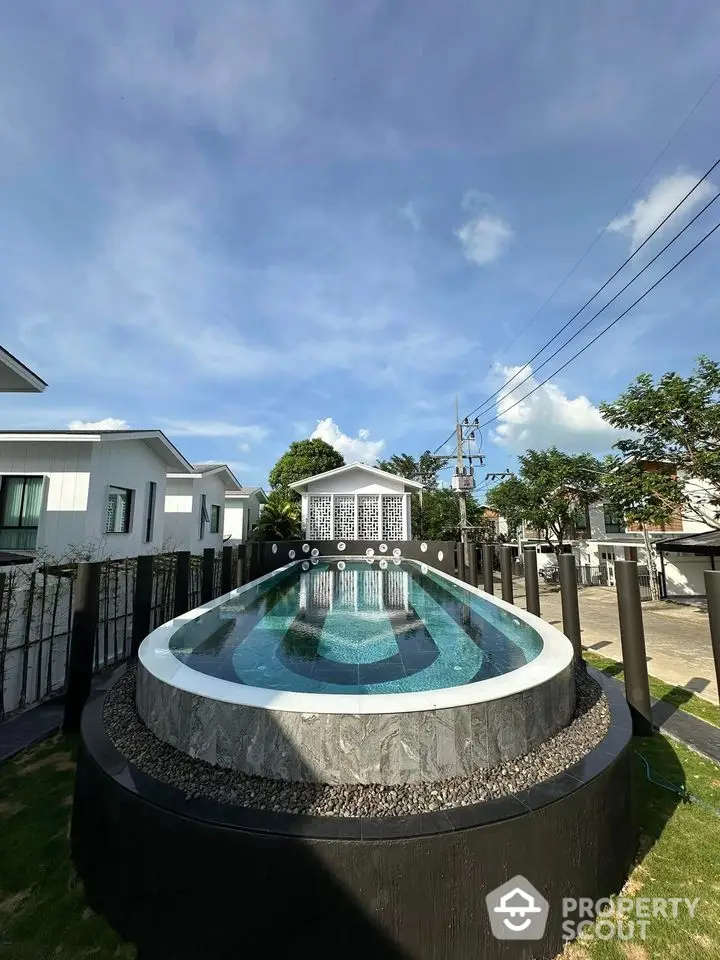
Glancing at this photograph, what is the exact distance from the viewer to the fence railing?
4.83 m

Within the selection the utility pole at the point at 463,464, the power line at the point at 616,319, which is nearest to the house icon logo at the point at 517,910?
the power line at the point at 616,319

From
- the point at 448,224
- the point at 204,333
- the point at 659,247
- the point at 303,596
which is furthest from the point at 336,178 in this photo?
the point at 303,596

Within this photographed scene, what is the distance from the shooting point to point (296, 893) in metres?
1.93

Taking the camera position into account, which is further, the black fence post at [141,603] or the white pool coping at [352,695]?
the black fence post at [141,603]

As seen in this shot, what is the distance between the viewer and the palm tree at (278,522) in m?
23.5

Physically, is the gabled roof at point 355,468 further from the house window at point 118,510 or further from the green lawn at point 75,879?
the green lawn at point 75,879

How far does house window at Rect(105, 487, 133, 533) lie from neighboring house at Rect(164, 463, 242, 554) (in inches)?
146

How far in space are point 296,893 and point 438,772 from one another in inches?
36.3

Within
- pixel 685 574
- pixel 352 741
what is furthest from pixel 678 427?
pixel 352 741

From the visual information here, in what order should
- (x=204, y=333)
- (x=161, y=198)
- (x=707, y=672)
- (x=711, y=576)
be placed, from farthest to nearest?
(x=204, y=333)
(x=161, y=198)
(x=707, y=672)
(x=711, y=576)

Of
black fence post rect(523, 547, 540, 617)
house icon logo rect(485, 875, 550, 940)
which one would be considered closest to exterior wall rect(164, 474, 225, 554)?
black fence post rect(523, 547, 540, 617)

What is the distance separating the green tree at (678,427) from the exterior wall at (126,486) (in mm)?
13749

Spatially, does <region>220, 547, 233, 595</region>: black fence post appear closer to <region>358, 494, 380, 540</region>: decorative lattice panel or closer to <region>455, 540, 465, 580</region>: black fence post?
<region>455, 540, 465, 580</region>: black fence post

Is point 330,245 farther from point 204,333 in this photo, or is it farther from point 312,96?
point 204,333
